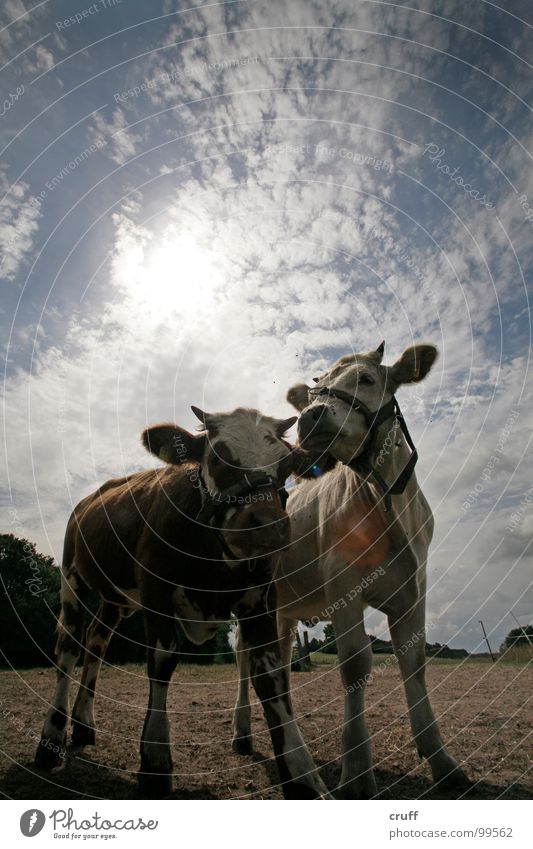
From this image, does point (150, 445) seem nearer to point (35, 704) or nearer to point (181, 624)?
point (181, 624)

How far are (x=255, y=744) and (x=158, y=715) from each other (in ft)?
9.04

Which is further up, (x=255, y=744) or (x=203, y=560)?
(x=203, y=560)

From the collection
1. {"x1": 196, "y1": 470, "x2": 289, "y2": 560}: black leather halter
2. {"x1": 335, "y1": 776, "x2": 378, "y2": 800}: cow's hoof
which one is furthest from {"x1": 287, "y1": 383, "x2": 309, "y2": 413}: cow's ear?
{"x1": 335, "y1": 776, "x2": 378, "y2": 800}: cow's hoof

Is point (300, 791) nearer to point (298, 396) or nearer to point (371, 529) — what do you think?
point (371, 529)

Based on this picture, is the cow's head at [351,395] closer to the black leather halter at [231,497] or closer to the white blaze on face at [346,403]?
the white blaze on face at [346,403]

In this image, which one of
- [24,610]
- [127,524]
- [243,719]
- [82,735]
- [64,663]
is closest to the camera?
[127,524]

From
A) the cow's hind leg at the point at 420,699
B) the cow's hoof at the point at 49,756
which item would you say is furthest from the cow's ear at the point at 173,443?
the cow's hoof at the point at 49,756

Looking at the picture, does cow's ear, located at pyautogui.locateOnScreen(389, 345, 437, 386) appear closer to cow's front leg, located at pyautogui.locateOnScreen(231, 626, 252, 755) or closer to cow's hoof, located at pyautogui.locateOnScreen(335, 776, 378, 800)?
cow's front leg, located at pyautogui.locateOnScreen(231, 626, 252, 755)

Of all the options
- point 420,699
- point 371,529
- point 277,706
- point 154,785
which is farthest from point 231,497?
point 420,699

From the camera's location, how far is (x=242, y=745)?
6.17 meters

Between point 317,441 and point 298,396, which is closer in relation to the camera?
point 317,441

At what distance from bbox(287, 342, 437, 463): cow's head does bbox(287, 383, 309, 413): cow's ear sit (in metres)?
1.36

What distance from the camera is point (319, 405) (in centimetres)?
537

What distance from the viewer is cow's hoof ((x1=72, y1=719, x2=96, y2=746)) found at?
6258mm
